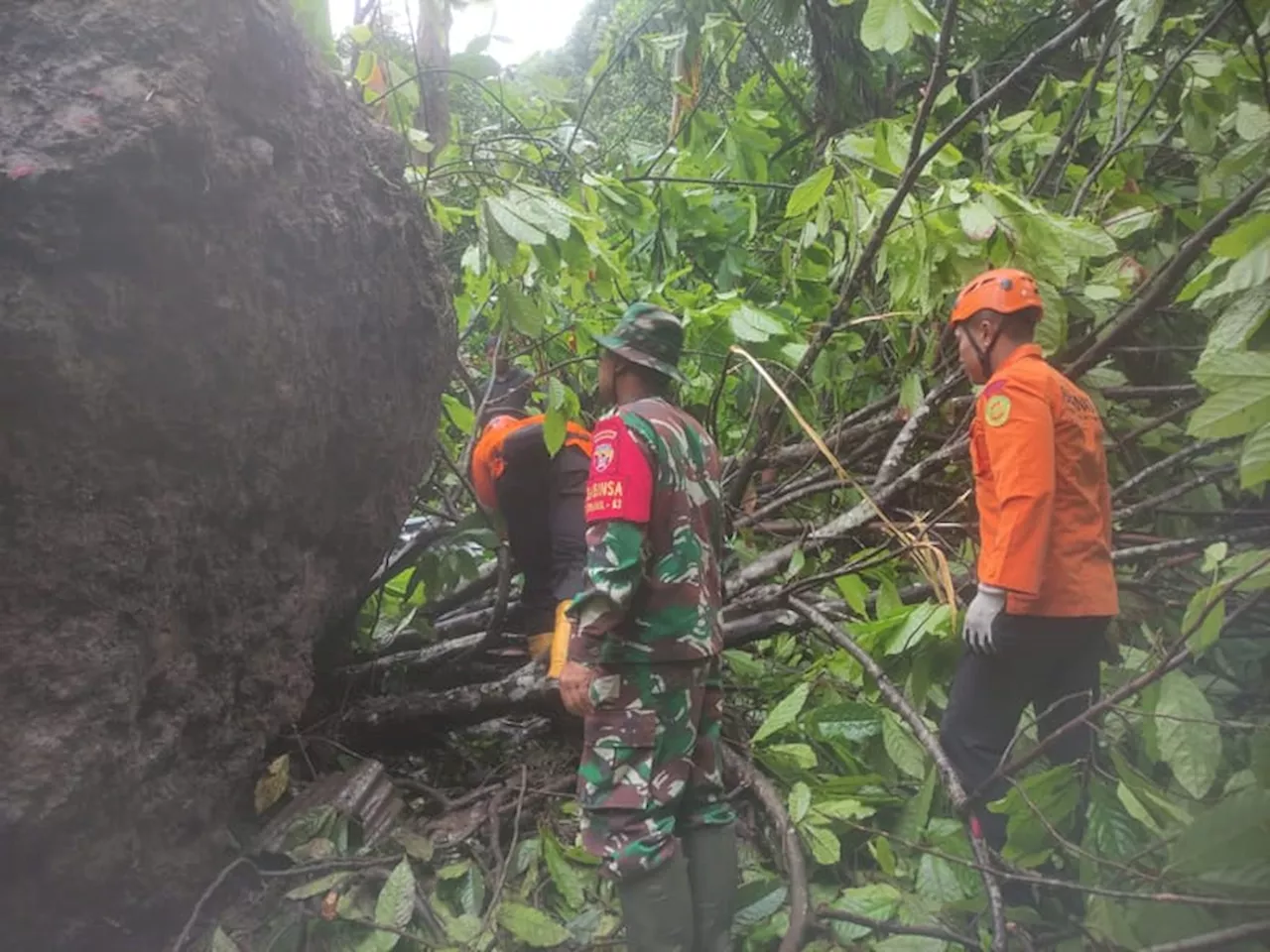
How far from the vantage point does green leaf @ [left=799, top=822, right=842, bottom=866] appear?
7.08 ft

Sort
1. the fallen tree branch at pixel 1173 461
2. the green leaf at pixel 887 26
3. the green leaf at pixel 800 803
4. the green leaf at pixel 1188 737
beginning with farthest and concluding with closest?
the fallen tree branch at pixel 1173 461, the green leaf at pixel 800 803, the green leaf at pixel 887 26, the green leaf at pixel 1188 737

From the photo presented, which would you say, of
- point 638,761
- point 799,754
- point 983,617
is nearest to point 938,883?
point 799,754

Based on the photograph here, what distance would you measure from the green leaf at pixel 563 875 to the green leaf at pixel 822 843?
616 mm

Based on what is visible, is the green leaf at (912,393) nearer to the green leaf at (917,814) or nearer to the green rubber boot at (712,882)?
the green leaf at (917,814)

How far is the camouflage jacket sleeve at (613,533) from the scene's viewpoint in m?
2.09

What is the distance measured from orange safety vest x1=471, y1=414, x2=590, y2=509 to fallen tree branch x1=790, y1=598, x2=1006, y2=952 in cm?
110

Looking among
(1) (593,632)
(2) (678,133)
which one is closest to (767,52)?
(2) (678,133)

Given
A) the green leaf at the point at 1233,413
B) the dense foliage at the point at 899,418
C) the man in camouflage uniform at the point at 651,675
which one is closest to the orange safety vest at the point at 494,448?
the dense foliage at the point at 899,418

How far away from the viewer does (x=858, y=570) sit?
9.10 ft

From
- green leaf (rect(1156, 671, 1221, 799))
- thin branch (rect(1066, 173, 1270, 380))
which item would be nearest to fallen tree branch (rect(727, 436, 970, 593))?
thin branch (rect(1066, 173, 1270, 380))

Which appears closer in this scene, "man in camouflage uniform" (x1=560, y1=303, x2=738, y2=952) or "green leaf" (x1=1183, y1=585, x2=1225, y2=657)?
"green leaf" (x1=1183, y1=585, x2=1225, y2=657)

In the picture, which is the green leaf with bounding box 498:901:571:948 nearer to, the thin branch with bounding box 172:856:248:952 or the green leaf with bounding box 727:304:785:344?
the thin branch with bounding box 172:856:248:952

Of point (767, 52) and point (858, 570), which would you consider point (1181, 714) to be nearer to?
point (858, 570)

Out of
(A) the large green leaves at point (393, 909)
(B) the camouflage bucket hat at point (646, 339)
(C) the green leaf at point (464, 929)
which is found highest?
(B) the camouflage bucket hat at point (646, 339)
